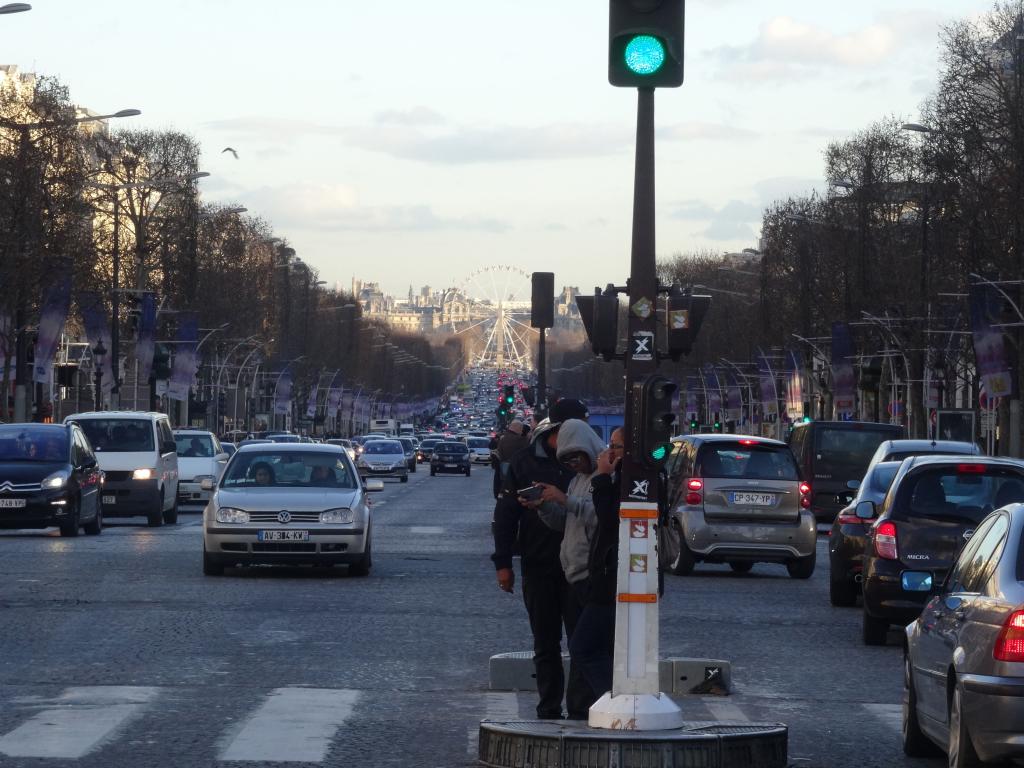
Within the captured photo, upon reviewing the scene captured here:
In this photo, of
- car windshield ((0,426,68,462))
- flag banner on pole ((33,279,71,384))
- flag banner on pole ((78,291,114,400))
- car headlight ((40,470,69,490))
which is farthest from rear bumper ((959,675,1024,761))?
flag banner on pole ((78,291,114,400))

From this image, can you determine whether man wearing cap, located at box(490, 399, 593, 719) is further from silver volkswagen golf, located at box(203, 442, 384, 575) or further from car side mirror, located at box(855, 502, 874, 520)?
silver volkswagen golf, located at box(203, 442, 384, 575)

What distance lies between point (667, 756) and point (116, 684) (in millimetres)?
5099

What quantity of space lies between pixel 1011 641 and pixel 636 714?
6.36 ft

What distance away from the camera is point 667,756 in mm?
9320

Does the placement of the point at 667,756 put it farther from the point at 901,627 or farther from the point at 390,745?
the point at 901,627

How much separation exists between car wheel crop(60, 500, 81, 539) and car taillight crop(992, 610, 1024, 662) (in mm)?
22984

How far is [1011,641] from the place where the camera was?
876cm

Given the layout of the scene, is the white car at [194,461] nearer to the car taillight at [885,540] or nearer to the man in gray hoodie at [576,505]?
the car taillight at [885,540]

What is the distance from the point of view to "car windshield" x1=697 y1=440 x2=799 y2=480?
25828mm

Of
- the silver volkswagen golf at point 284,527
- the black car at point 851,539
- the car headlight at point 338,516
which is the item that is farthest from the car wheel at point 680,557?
the car headlight at point 338,516

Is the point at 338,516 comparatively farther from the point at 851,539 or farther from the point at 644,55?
the point at 644,55

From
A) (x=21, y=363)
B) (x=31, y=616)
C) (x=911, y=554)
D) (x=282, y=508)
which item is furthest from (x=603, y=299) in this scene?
(x=21, y=363)

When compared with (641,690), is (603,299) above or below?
above

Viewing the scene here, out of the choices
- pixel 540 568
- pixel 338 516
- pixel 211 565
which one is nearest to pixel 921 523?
pixel 540 568
